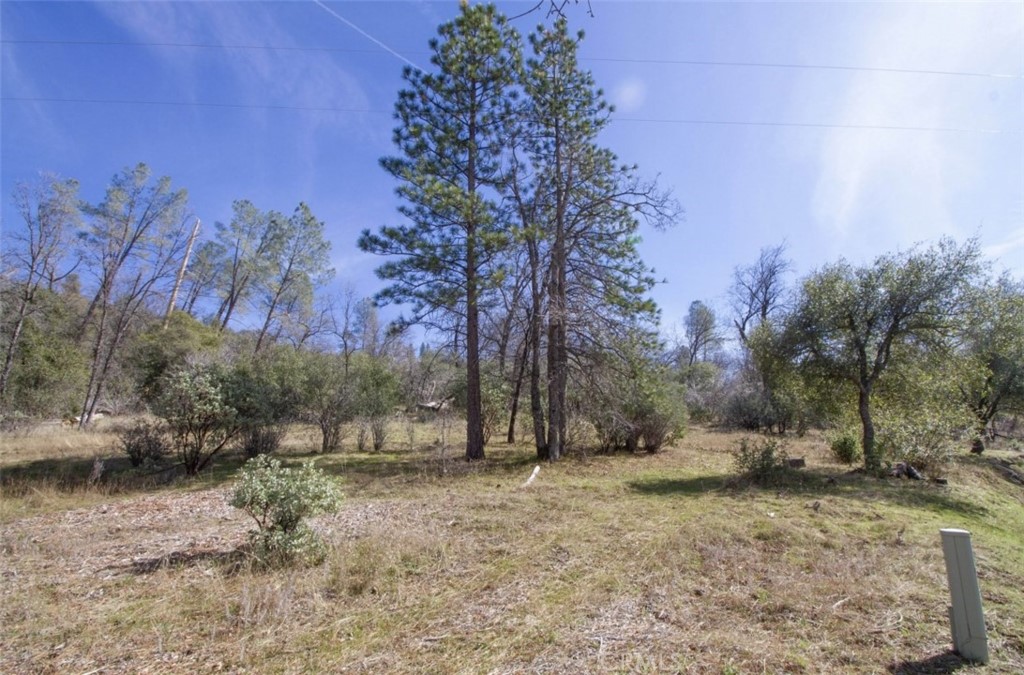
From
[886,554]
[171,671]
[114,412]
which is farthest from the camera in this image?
[114,412]

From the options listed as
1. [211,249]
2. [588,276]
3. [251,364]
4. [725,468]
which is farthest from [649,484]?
[211,249]

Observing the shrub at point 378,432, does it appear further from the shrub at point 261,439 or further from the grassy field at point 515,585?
the grassy field at point 515,585

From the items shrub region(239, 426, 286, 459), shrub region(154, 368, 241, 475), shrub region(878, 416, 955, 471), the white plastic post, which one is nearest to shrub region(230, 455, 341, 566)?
the white plastic post

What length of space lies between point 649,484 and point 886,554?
435 cm

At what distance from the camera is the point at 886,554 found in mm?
4727

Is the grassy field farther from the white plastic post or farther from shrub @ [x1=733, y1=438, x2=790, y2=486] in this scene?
shrub @ [x1=733, y1=438, x2=790, y2=486]

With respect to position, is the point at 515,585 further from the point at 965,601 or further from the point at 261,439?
the point at 261,439

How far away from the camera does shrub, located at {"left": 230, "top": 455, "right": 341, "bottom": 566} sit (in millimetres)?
4176

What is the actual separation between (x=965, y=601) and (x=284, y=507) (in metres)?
5.16

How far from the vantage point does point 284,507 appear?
13.9ft

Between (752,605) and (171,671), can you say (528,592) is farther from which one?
(171,671)

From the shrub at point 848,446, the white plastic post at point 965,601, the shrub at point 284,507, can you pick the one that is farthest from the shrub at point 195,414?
the shrub at point 848,446

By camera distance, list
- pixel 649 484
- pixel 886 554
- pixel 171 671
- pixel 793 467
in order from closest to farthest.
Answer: pixel 171 671, pixel 886 554, pixel 649 484, pixel 793 467

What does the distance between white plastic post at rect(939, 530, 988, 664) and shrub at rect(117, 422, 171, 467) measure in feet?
40.9
